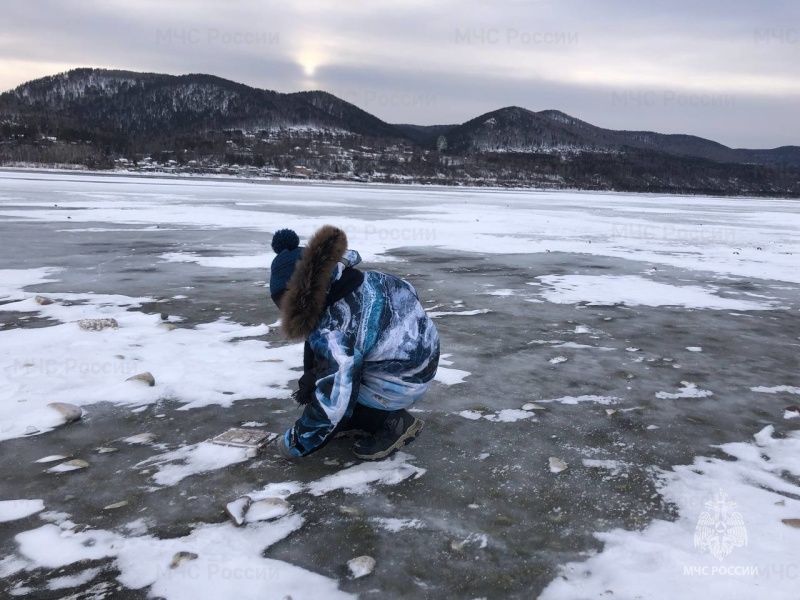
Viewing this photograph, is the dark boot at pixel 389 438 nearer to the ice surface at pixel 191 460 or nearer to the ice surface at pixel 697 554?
the ice surface at pixel 191 460

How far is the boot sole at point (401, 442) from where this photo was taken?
320 cm

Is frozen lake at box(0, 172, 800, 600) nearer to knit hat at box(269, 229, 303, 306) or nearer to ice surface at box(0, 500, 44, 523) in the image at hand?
ice surface at box(0, 500, 44, 523)

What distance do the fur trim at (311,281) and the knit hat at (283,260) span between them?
0.08 m

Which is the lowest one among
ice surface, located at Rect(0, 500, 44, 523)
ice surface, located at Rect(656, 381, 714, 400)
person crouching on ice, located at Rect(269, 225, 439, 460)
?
ice surface, located at Rect(0, 500, 44, 523)

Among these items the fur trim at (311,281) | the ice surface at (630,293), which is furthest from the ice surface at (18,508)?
the ice surface at (630,293)

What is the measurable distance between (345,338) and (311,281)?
1.10ft

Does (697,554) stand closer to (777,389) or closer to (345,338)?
(345,338)

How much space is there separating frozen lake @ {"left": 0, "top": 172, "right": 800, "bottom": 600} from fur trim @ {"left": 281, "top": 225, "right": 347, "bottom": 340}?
32.6 inches

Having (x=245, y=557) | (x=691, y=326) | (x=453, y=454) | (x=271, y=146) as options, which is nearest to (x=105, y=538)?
(x=245, y=557)

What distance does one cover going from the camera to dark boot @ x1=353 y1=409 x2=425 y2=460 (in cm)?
321

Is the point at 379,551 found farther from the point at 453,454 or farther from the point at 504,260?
the point at 504,260

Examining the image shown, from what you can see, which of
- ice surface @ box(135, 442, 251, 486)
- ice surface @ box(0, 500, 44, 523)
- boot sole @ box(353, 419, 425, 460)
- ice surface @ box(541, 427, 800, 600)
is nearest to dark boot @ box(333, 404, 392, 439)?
boot sole @ box(353, 419, 425, 460)

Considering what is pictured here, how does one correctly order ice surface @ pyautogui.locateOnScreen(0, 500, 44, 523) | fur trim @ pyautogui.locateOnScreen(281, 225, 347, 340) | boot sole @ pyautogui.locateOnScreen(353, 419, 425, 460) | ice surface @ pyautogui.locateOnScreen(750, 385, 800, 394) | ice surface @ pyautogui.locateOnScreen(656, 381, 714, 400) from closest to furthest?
ice surface @ pyautogui.locateOnScreen(0, 500, 44, 523), fur trim @ pyautogui.locateOnScreen(281, 225, 347, 340), boot sole @ pyautogui.locateOnScreen(353, 419, 425, 460), ice surface @ pyautogui.locateOnScreen(656, 381, 714, 400), ice surface @ pyautogui.locateOnScreen(750, 385, 800, 394)

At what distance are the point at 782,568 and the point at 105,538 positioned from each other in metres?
2.76
